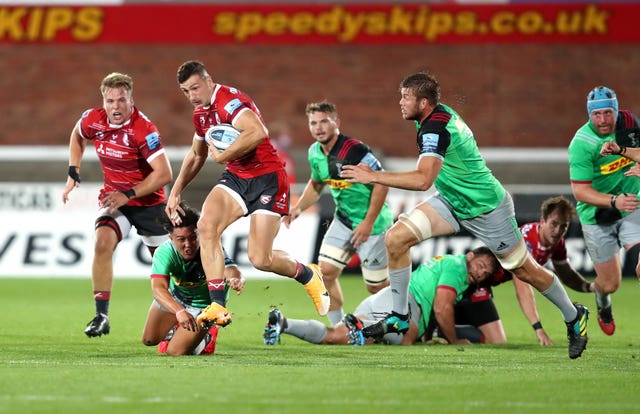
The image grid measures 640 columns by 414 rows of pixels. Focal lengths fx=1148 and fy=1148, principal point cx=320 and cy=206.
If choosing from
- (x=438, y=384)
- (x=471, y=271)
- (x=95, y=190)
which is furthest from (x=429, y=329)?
→ (x=95, y=190)

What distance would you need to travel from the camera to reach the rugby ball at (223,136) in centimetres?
909

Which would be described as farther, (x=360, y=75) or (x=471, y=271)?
(x=360, y=75)

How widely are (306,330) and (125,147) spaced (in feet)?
7.64

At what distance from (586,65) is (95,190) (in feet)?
39.6

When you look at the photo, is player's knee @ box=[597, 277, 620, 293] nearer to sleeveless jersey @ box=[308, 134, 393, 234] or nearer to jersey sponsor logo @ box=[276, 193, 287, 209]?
sleeveless jersey @ box=[308, 134, 393, 234]

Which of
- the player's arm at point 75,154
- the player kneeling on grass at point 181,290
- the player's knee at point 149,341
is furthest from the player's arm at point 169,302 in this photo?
the player's arm at point 75,154

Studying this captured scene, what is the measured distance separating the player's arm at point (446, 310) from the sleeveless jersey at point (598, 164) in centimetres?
145

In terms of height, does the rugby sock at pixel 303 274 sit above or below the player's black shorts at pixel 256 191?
below

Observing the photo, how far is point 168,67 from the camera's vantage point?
1037 inches

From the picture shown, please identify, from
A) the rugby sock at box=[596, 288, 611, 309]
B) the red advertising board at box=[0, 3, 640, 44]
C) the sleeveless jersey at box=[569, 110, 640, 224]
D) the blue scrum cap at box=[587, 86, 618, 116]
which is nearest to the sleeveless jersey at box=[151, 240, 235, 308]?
the sleeveless jersey at box=[569, 110, 640, 224]

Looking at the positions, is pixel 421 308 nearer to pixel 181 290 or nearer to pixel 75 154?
pixel 181 290

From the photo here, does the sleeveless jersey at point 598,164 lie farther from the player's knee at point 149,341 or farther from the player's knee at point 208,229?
the player's knee at point 149,341

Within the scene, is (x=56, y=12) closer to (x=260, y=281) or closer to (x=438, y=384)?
(x=260, y=281)

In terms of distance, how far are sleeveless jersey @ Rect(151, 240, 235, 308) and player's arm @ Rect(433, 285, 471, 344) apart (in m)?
1.85
